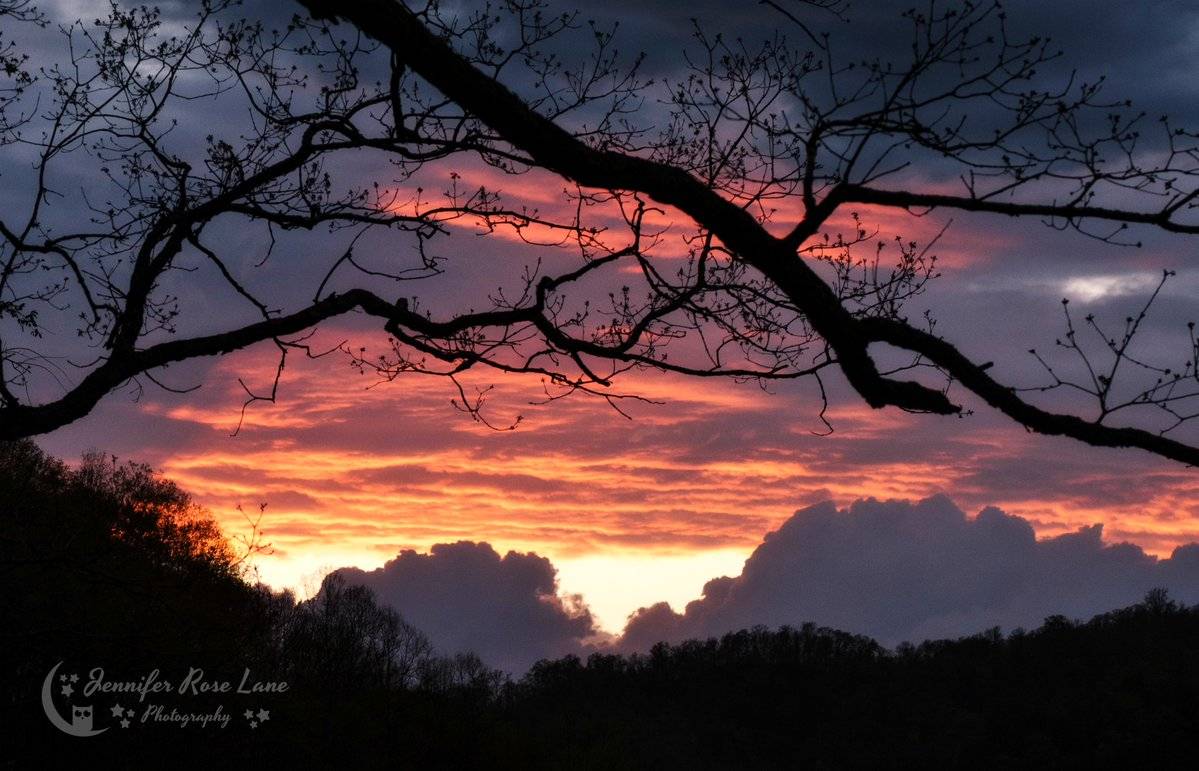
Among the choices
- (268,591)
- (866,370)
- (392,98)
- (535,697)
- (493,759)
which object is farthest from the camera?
(535,697)

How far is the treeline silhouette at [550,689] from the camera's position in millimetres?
16703

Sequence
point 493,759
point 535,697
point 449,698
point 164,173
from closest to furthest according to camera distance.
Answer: point 164,173 < point 493,759 < point 449,698 < point 535,697

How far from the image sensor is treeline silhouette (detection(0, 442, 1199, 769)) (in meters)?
16.7

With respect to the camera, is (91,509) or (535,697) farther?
(535,697)

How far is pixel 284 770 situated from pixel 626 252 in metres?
23.6

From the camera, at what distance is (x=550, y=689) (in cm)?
6569

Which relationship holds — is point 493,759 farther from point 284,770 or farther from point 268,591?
point 284,770

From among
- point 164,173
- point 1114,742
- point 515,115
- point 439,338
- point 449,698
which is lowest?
point 1114,742

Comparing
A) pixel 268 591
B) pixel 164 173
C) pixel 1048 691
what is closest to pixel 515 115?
pixel 164 173

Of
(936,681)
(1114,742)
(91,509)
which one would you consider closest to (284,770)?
(91,509)

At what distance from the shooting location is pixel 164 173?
7016mm

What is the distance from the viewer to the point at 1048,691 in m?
67.1

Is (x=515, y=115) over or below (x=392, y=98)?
below

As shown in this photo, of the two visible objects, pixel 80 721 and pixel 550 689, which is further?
pixel 550 689
